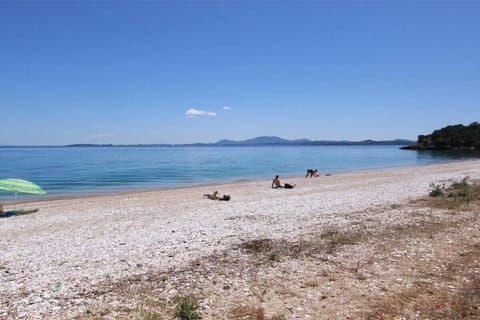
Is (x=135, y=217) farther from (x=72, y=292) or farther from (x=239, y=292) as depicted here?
(x=239, y=292)

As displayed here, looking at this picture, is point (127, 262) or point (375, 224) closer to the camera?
point (127, 262)

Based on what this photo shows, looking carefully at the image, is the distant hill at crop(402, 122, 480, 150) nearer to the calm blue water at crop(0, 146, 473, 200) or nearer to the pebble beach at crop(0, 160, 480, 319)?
the calm blue water at crop(0, 146, 473, 200)

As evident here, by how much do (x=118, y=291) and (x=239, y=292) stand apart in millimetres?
2311

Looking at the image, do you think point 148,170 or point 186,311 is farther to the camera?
point 148,170

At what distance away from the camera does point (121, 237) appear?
11281 millimetres

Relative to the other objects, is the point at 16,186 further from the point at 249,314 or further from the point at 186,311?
the point at 249,314

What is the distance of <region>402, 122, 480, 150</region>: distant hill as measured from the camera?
118688mm

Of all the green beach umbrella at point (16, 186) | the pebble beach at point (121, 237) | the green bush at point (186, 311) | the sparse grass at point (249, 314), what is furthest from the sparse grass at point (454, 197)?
the green beach umbrella at point (16, 186)

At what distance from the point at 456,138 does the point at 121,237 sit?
13747cm

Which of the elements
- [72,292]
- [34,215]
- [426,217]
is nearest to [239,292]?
[72,292]

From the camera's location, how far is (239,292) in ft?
21.9

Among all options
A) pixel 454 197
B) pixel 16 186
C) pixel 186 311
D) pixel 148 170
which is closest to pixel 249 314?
pixel 186 311

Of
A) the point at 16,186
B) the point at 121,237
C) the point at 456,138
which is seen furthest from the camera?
the point at 456,138

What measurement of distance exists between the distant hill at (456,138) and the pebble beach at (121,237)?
120169 mm
